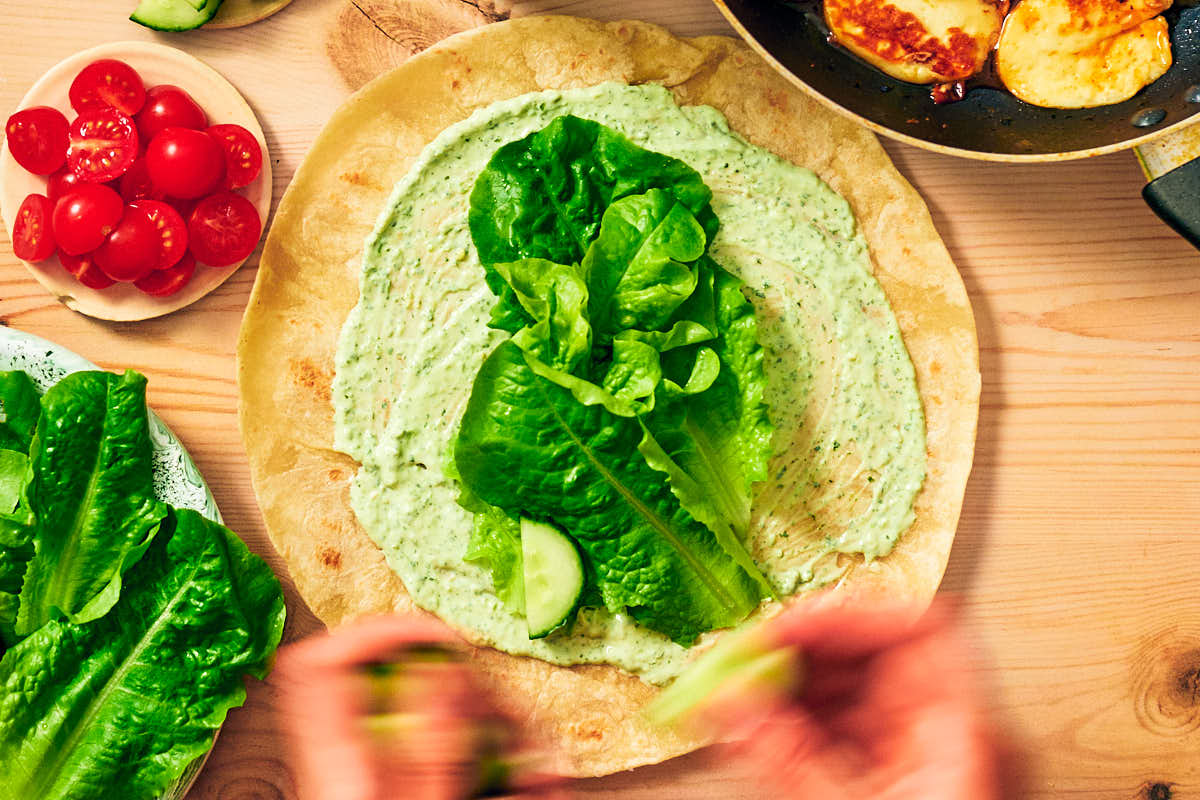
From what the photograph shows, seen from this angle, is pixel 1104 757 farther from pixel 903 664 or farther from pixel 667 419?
pixel 667 419

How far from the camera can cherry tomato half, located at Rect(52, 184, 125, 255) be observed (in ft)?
4.54

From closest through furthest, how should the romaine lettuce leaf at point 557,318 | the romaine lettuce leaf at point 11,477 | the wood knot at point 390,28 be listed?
the romaine lettuce leaf at point 557,318
the romaine lettuce leaf at point 11,477
the wood knot at point 390,28

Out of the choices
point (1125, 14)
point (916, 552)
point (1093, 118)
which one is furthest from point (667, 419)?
point (1125, 14)

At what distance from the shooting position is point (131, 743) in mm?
1312

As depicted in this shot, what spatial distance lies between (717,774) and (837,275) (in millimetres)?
816

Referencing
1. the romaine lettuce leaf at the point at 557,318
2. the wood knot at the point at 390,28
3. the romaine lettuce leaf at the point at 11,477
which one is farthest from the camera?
the wood knot at the point at 390,28

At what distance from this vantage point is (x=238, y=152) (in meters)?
1.43

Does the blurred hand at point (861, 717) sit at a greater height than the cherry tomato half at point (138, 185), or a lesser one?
lesser

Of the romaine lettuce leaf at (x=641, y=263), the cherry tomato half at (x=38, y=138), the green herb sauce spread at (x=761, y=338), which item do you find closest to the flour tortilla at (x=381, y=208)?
the green herb sauce spread at (x=761, y=338)

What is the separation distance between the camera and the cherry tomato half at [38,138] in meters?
1.41

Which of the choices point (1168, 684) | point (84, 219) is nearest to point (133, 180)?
point (84, 219)

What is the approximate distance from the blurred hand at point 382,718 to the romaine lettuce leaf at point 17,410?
1.66ft

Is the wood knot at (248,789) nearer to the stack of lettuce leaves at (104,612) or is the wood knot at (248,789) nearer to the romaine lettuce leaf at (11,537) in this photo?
the stack of lettuce leaves at (104,612)

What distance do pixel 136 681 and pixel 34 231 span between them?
69 cm
